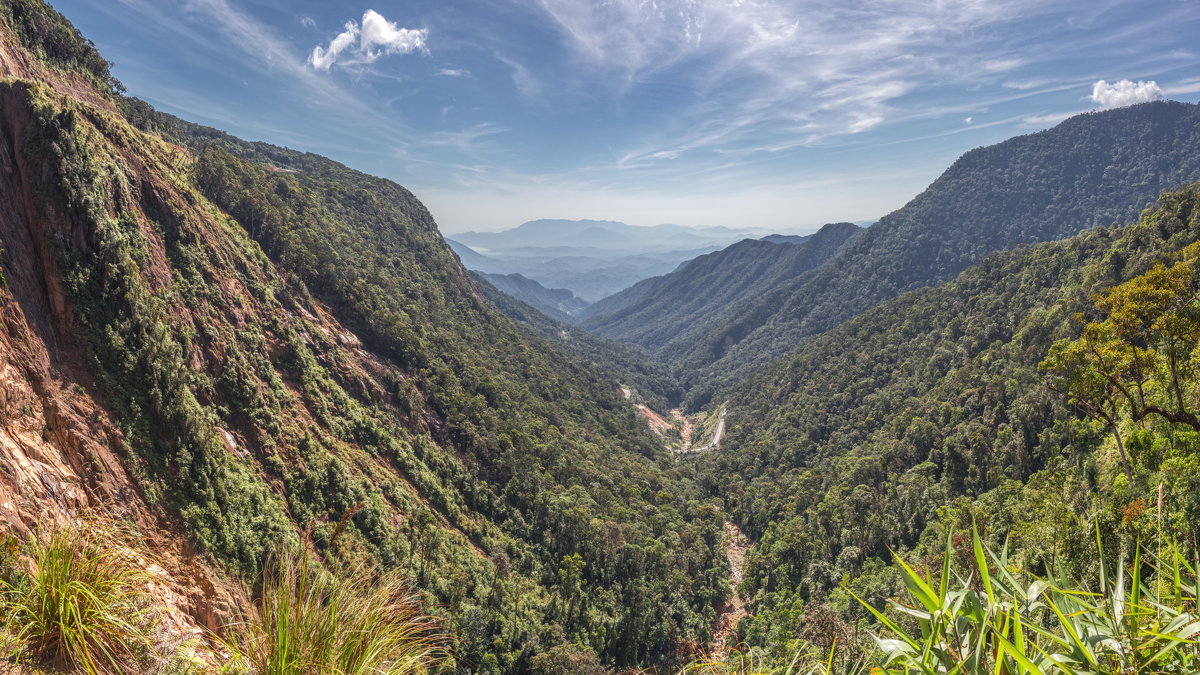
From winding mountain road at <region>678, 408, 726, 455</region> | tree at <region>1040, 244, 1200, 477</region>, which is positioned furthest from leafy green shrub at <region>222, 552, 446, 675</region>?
winding mountain road at <region>678, 408, 726, 455</region>

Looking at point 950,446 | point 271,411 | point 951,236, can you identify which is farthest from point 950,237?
point 271,411

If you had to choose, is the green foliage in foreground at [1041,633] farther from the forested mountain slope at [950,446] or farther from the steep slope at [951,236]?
the steep slope at [951,236]

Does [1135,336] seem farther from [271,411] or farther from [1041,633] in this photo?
[271,411]

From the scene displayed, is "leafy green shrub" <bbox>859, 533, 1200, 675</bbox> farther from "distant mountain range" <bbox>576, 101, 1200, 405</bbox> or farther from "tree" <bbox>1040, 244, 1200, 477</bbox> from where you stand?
"distant mountain range" <bbox>576, 101, 1200, 405</bbox>

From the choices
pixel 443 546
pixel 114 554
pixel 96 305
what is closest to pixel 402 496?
pixel 443 546

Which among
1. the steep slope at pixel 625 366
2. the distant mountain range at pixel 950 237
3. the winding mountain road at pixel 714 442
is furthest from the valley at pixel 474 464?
the distant mountain range at pixel 950 237
